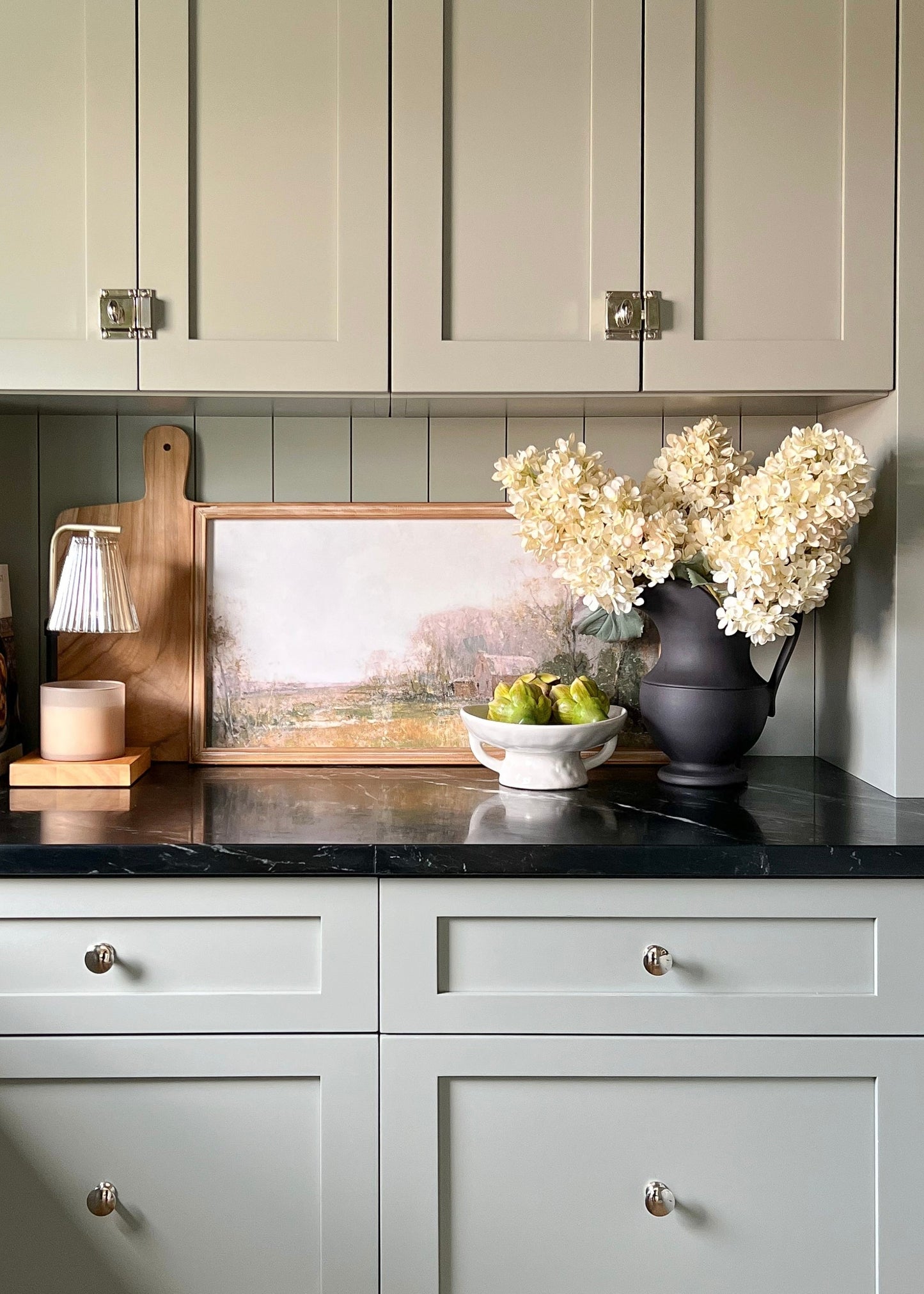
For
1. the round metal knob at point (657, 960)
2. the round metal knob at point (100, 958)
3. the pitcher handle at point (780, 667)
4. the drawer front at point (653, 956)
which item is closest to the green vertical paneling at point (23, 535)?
the round metal knob at point (100, 958)

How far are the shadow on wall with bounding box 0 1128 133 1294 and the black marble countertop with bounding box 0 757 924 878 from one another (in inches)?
16.6

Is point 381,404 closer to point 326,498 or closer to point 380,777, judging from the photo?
point 326,498

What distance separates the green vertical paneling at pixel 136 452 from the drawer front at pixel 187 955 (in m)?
0.87

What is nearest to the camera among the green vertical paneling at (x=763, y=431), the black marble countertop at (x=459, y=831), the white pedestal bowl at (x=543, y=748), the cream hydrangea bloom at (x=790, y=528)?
the black marble countertop at (x=459, y=831)

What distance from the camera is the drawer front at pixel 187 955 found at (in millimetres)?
1434

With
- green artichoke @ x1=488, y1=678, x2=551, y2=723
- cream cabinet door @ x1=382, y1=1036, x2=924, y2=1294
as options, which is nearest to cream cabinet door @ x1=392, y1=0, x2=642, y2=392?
green artichoke @ x1=488, y1=678, x2=551, y2=723

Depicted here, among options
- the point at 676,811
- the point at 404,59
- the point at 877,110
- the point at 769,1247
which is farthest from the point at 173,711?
the point at 877,110

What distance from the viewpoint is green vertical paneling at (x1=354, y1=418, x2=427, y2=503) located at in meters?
2.04

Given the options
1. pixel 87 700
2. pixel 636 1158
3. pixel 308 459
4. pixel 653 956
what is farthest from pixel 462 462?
pixel 636 1158

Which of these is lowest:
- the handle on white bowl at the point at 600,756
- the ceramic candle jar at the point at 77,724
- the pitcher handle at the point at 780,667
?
the handle on white bowl at the point at 600,756

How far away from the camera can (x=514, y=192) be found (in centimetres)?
166

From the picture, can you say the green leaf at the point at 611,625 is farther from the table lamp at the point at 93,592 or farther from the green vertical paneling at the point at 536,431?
the table lamp at the point at 93,592

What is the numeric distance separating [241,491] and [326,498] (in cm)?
16

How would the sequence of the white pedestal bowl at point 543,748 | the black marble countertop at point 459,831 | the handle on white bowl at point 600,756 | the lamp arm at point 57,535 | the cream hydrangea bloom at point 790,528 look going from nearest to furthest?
1. the black marble countertop at point 459,831
2. the cream hydrangea bloom at point 790,528
3. the white pedestal bowl at point 543,748
4. the handle on white bowl at point 600,756
5. the lamp arm at point 57,535
